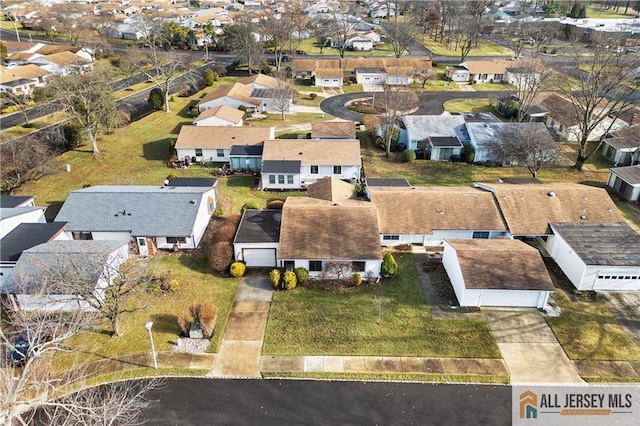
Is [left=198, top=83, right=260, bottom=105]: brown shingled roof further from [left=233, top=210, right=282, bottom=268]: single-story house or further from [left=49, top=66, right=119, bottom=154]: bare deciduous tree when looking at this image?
[left=233, top=210, right=282, bottom=268]: single-story house

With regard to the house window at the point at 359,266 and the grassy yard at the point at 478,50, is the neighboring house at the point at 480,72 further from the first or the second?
the house window at the point at 359,266

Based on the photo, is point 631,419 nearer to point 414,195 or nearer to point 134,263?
point 414,195

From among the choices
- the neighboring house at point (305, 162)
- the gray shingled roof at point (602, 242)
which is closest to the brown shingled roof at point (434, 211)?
the gray shingled roof at point (602, 242)

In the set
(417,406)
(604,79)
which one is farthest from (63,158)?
(604,79)

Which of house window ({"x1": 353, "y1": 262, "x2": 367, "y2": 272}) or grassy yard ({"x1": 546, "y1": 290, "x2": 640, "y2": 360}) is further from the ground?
house window ({"x1": 353, "y1": 262, "x2": 367, "y2": 272})

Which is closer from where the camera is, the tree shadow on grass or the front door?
the front door

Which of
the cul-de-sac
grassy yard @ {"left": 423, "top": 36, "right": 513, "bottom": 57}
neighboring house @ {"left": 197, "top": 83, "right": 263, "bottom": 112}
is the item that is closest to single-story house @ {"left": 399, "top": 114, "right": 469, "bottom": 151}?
the cul-de-sac
